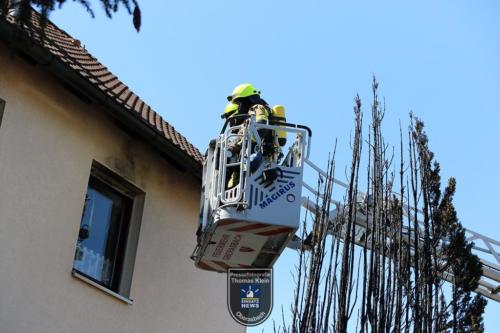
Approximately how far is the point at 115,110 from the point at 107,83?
2.84ft

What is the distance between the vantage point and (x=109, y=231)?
10.3 meters

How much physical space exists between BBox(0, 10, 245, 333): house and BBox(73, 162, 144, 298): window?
14 mm

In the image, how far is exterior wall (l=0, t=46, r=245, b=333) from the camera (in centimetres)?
859

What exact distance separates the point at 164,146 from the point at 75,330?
103 inches

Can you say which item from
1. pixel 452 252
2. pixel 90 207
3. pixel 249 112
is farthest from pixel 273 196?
pixel 90 207

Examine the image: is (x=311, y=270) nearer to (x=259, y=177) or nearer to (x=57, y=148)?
(x=259, y=177)

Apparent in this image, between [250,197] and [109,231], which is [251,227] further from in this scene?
[109,231]

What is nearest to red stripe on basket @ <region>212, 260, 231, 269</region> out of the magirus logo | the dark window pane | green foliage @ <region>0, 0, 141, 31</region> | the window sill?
the magirus logo

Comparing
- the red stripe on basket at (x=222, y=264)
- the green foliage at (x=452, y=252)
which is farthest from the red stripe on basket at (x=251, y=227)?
the green foliage at (x=452, y=252)

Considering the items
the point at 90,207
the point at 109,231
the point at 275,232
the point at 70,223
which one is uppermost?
the point at 90,207

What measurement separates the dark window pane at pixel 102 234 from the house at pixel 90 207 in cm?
1

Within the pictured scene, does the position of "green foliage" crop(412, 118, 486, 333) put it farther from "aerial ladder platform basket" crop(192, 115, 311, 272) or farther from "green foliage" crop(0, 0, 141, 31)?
"green foliage" crop(0, 0, 141, 31)

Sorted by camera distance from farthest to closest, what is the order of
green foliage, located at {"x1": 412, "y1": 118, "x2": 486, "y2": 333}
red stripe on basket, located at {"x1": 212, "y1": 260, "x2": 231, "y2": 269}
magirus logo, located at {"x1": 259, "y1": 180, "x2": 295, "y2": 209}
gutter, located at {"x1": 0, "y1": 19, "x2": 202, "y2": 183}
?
red stripe on basket, located at {"x1": 212, "y1": 260, "x2": 231, "y2": 269} < gutter, located at {"x1": 0, "y1": 19, "x2": 202, "y2": 183} < magirus logo, located at {"x1": 259, "y1": 180, "x2": 295, "y2": 209} < green foliage, located at {"x1": 412, "y1": 118, "x2": 486, "y2": 333}

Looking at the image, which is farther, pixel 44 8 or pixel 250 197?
pixel 250 197
